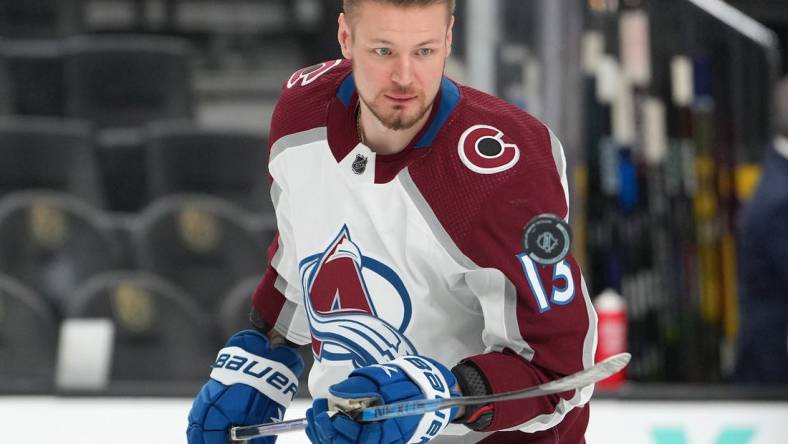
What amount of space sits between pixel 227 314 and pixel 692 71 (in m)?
2.64

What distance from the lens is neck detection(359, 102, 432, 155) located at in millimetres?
1607

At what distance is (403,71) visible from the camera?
1.54m

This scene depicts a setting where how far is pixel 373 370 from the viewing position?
1477 mm

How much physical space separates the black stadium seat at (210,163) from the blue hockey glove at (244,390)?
2.48m

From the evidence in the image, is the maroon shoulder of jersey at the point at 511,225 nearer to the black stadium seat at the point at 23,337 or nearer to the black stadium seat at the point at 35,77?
the black stadium seat at the point at 23,337

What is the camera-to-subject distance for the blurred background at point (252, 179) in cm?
274

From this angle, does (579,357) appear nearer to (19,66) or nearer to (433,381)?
(433,381)

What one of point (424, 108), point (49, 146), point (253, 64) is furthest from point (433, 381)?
point (253, 64)

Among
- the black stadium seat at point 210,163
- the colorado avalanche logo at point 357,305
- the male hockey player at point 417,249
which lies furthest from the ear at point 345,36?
the black stadium seat at point 210,163

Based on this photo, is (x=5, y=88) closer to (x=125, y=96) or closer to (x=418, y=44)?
(x=125, y=96)

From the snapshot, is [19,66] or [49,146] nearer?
[49,146]

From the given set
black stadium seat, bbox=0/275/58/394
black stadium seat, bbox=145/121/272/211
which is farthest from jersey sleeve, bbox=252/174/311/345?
black stadium seat, bbox=145/121/272/211

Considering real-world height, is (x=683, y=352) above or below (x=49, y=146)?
below

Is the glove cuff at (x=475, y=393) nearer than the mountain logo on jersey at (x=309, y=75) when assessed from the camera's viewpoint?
Yes
